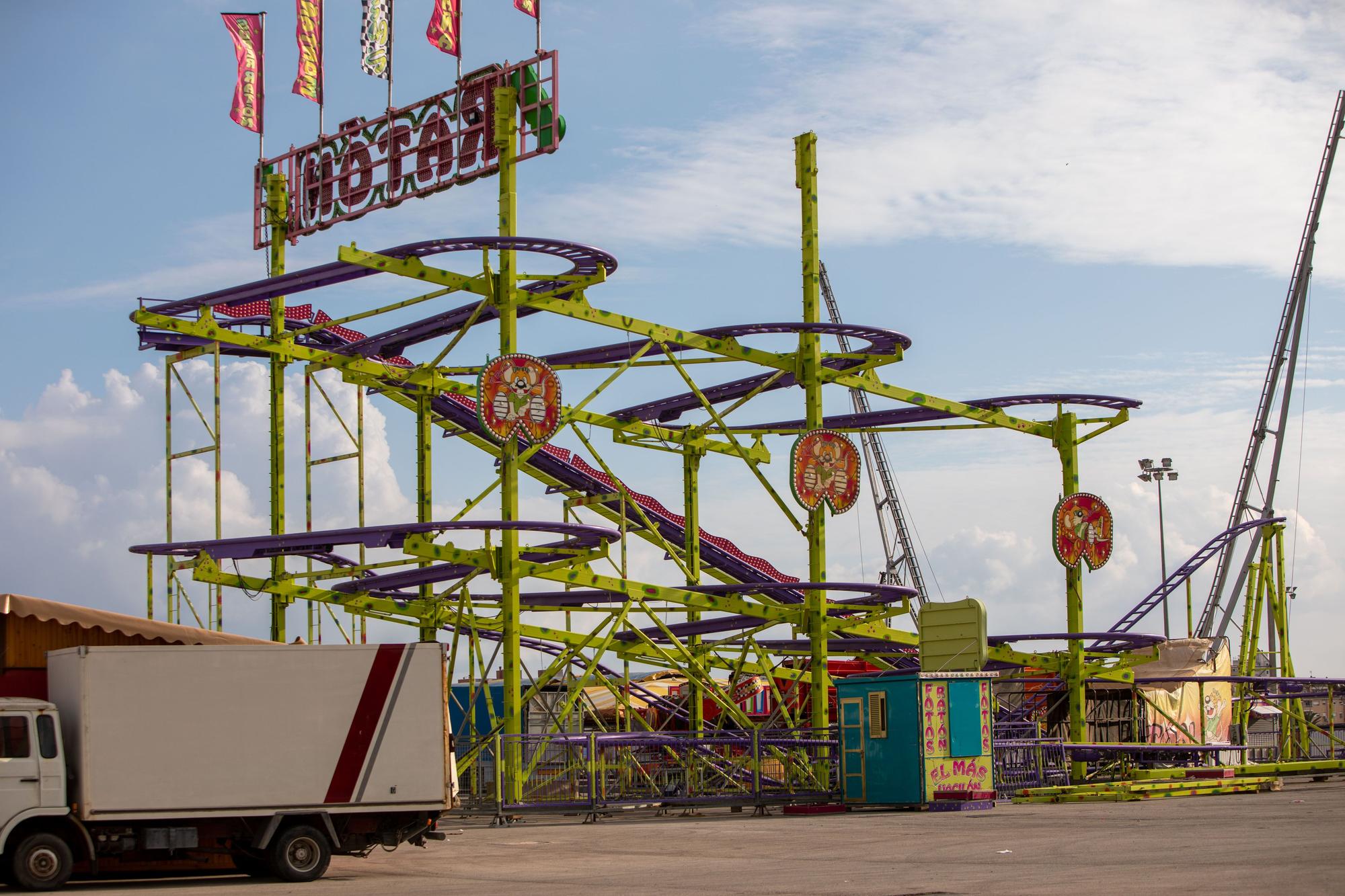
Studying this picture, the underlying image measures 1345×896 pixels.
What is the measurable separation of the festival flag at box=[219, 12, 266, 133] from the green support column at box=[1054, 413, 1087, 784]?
21909 millimetres

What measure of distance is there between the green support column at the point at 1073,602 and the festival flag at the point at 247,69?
21909 millimetres

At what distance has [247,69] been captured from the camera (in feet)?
136

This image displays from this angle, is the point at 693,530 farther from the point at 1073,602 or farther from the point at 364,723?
the point at 364,723

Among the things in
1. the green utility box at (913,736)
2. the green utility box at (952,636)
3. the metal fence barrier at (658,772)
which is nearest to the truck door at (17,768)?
the metal fence barrier at (658,772)

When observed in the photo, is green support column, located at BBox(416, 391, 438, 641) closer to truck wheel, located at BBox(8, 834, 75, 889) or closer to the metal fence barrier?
the metal fence barrier

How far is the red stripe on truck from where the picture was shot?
2017cm

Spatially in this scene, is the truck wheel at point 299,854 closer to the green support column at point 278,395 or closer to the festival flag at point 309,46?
the green support column at point 278,395

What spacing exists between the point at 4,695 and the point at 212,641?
2778 millimetres

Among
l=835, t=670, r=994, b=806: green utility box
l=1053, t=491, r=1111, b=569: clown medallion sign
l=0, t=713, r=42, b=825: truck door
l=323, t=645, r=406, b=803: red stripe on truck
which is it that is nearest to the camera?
l=0, t=713, r=42, b=825: truck door

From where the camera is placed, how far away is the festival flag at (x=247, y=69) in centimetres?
4103

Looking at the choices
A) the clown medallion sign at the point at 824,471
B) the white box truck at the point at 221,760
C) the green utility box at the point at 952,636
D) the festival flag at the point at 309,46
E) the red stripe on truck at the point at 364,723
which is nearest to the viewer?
the white box truck at the point at 221,760

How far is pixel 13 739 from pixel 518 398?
45.2 feet

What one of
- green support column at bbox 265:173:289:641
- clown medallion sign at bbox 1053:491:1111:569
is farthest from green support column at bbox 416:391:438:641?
clown medallion sign at bbox 1053:491:1111:569

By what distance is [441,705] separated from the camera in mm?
20797
